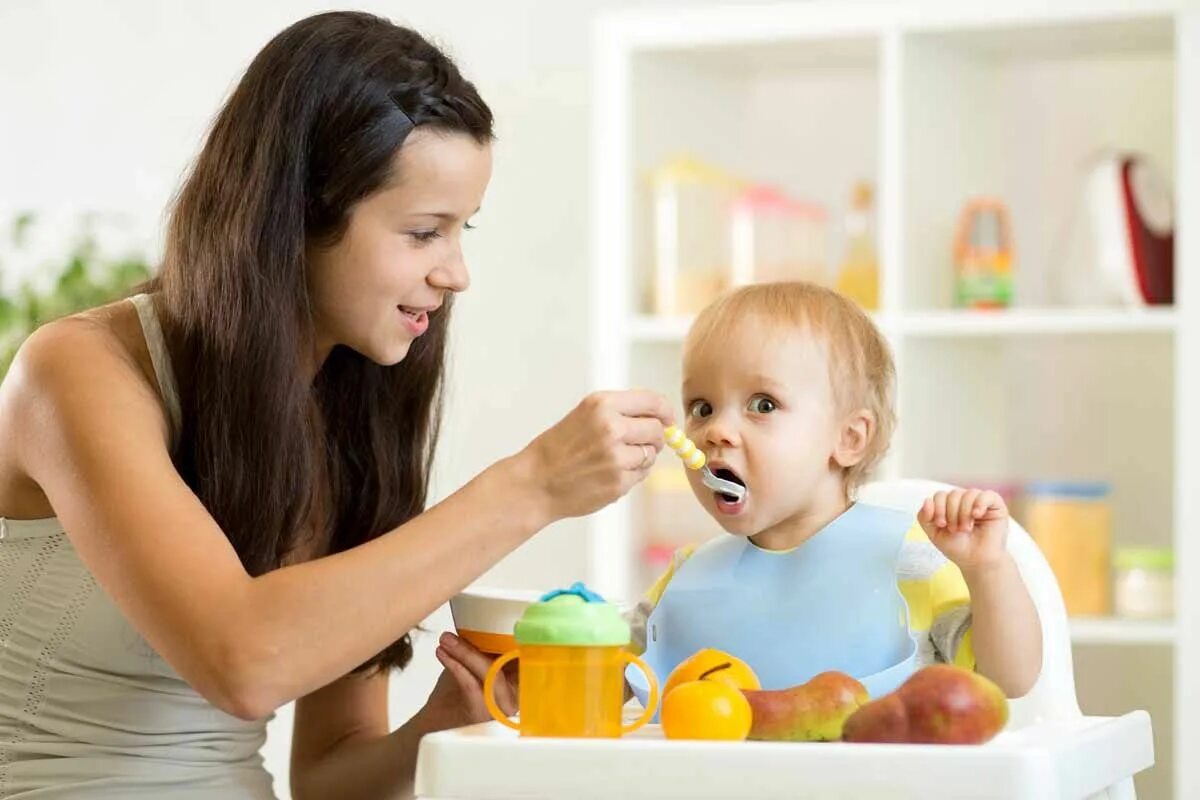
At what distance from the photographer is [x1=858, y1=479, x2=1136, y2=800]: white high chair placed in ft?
4.95

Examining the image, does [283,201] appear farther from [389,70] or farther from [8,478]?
[8,478]

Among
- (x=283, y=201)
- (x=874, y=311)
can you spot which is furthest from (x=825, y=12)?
(x=283, y=201)

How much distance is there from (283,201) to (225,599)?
1.29 ft

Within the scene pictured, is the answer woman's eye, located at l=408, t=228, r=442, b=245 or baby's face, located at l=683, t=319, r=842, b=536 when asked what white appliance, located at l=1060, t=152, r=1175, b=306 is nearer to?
baby's face, located at l=683, t=319, r=842, b=536

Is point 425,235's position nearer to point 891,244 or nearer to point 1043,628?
point 1043,628

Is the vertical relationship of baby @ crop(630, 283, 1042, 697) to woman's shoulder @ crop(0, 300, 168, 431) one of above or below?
below

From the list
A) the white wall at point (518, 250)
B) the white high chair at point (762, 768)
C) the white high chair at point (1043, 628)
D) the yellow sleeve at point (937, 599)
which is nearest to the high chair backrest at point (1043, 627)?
the white high chair at point (1043, 628)

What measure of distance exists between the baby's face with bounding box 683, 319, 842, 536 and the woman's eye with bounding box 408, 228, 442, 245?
0.86 feet

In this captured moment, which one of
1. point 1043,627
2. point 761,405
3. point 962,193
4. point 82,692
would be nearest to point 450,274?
point 761,405

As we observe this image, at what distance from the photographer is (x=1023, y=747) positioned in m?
1.09

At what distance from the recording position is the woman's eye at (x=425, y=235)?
1539 millimetres

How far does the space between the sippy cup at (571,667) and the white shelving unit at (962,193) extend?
1.64 meters

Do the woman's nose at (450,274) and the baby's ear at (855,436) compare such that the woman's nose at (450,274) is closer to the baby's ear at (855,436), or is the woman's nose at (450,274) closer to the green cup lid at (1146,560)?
the baby's ear at (855,436)

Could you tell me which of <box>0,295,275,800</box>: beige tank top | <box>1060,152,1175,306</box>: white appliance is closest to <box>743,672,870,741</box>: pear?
<box>0,295,275,800</box>: beige tank top
